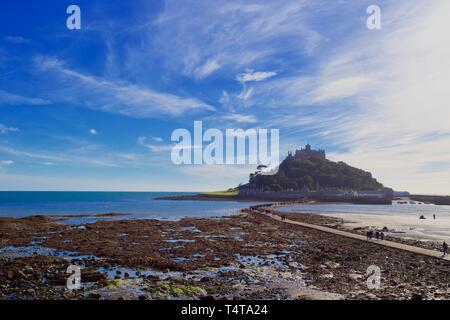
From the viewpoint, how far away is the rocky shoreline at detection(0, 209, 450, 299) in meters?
17.4

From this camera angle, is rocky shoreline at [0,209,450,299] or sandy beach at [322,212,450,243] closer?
rocky shoreline at [0,209,450,299]

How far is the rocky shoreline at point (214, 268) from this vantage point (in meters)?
17.4

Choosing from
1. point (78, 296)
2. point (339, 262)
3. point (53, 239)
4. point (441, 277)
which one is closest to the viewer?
point (78, 296)

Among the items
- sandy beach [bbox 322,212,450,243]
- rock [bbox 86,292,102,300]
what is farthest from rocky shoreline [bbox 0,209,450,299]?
sandy beach [bbox 322,212,450,243]

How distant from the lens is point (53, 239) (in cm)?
3744

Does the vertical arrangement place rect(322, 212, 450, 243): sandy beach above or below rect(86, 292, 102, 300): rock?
below

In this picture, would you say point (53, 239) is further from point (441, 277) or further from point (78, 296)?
point (441, 277)

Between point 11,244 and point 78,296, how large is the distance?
23113mm
